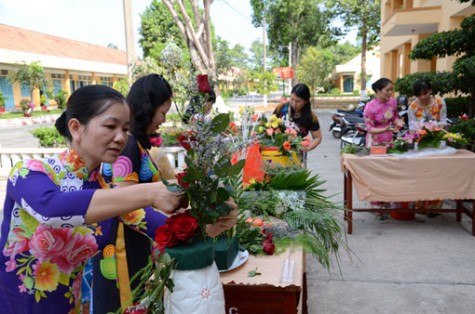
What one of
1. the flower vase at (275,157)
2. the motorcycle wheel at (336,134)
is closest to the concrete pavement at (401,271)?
the flower vase at (275,157)

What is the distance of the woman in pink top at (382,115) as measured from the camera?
14.6ft

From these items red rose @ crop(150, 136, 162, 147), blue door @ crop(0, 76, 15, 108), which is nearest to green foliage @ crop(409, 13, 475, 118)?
red rose @ crop(150, 136, 162, 147)

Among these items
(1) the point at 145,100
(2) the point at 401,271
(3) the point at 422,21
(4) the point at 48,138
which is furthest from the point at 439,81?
(3) the point at 422,21

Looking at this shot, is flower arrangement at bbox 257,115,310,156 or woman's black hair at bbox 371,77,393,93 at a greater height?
woman's black hair at bbox 371,77,393,93

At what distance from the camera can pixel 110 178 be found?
1548 mm

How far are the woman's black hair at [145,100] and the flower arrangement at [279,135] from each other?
1.17 m

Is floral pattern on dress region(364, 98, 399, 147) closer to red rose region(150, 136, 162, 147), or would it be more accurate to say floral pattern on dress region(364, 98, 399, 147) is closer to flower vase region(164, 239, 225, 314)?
red rose region(150, 136, 162, 147)

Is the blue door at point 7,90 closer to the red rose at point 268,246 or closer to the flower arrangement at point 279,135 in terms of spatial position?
the flower arrangement at point 279,135

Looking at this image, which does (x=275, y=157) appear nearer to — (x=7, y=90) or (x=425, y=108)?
(x=425, y=108)

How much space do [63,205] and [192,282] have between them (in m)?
0.35

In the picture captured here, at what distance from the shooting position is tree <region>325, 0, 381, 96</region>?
22.6m

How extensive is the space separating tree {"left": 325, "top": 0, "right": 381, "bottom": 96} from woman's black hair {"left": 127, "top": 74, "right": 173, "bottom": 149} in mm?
21539

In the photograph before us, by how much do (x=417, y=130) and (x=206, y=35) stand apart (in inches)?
346

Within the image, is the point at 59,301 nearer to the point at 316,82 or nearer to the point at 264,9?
the point at 316,82
